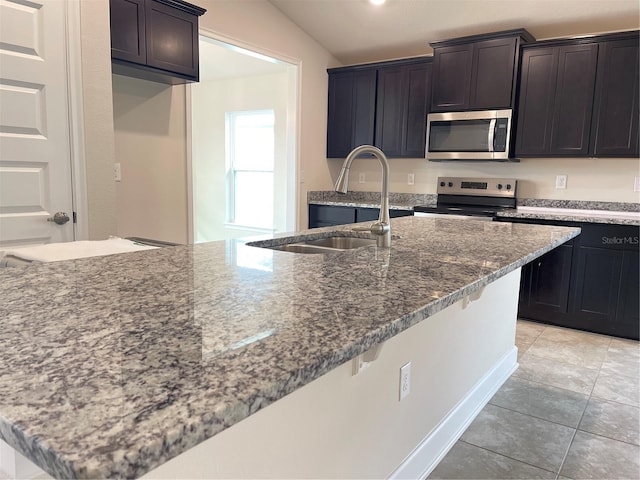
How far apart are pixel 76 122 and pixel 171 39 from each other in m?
0.92

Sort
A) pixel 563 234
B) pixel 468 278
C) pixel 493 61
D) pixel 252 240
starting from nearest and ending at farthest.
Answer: pixel 468 278 < pixel 252 240 < pixel 563 234 < pixel 493 61

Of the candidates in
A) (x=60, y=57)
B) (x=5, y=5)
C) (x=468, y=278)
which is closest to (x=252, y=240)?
(x=468, y=278)

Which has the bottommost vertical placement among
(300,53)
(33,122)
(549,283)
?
(549,283)

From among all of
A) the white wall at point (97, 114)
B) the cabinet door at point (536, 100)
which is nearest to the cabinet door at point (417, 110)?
the cabinet door at point (536, 100)

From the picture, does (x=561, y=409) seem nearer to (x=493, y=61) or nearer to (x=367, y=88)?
(x=493, y=61)

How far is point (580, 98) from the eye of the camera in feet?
12.0

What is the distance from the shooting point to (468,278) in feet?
4.01

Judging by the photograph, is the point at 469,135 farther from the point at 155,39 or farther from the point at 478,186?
the point at 155,39

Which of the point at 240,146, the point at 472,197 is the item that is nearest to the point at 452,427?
the point at 472,197

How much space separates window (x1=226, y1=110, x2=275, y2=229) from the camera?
5973mm

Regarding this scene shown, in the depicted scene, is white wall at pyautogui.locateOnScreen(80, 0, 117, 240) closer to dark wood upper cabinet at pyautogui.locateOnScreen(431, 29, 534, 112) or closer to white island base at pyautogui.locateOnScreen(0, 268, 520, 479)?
white island base at pyautogui.locateOnScreen(0, 268, 520, 479)

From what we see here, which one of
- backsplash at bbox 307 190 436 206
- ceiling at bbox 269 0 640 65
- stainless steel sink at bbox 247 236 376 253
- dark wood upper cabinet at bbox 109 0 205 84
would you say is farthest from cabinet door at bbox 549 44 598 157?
dark wood upper cabinet at bbox 109 0 205 84

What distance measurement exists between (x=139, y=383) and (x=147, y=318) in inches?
11.0

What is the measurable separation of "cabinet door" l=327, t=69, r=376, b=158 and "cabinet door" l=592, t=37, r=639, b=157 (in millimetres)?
2018
